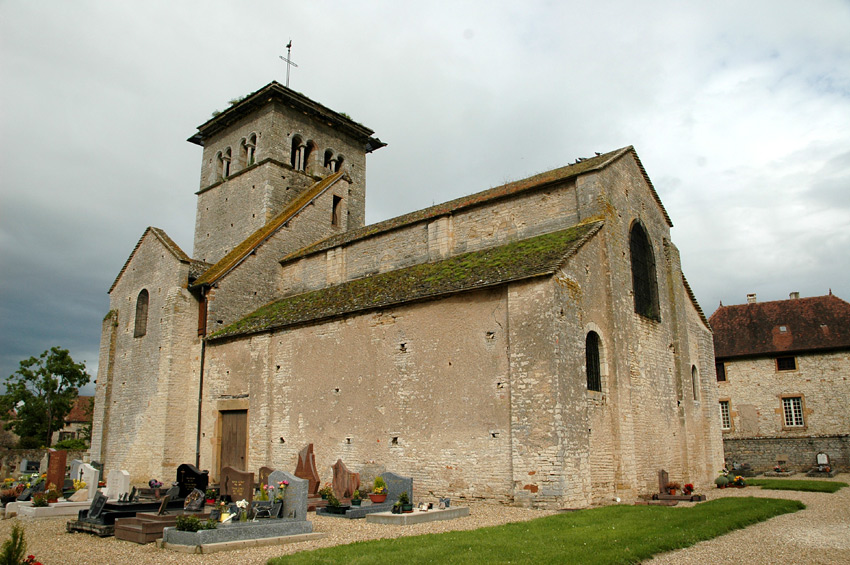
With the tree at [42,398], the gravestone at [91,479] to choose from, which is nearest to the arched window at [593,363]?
the gravestone at [91,479]

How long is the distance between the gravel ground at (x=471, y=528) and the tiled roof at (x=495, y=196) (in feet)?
31.0

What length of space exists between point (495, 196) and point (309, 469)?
9.76m

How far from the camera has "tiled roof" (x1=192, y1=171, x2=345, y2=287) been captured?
22.2 m

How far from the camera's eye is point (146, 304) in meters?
23.5

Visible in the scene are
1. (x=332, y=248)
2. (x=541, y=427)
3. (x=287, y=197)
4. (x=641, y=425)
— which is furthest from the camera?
(x=287, y=197)

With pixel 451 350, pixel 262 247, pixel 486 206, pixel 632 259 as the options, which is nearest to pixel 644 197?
pixel 632 259

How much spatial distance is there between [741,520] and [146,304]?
21136 mm

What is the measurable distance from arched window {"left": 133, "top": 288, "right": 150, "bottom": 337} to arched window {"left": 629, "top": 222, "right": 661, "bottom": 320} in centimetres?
1778

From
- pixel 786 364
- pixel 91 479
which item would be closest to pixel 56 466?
pixel 91 479

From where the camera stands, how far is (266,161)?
2636 cm

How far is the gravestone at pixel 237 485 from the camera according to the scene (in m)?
12.5

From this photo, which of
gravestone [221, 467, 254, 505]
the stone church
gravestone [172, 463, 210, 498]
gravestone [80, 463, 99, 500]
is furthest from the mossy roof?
gravestone [80, 463, 99, 500]

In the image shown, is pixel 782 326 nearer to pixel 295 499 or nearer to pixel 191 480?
pixel 295 499

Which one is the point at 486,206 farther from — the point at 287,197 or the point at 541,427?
the point at 287,197
